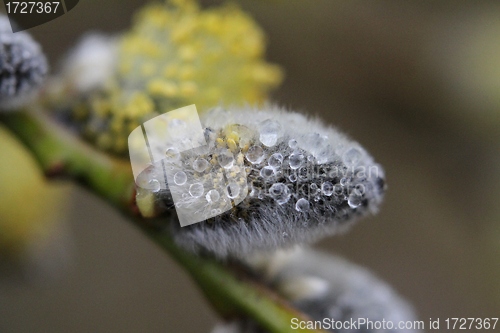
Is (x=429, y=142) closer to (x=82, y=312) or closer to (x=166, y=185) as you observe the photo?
(x=82, y=312)

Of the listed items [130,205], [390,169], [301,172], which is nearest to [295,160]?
[301,172]

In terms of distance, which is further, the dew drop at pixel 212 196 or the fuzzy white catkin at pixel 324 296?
the fuzzy white catkin at pixel 324 296

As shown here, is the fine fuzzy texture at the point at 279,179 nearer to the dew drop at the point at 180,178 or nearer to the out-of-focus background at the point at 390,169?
the dew drop at the point at 180,178

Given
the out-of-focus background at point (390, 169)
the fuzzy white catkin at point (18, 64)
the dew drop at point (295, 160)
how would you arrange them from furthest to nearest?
the out-of-focus background at point (390, 169), the fuzzy white catkin at point (18, 64), the dew drop at point (295, 160)

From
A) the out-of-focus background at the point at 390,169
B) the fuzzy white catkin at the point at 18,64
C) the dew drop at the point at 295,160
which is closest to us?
the dew drop at the point at 295,160

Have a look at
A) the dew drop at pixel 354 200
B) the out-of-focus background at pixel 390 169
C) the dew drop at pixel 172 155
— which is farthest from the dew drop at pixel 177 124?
the out-of-focus background at pixel 390 169

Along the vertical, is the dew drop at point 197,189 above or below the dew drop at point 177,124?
below

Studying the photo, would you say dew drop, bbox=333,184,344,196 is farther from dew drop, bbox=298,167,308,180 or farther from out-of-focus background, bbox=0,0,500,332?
out-of-focus background, bbox=0,0,500,332

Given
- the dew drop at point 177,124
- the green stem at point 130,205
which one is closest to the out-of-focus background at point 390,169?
the green stem at point 130,205

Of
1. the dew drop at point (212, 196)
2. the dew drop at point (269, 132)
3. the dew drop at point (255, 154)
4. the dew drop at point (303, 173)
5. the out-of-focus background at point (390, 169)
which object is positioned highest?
the dew drop at point (269, 132)
